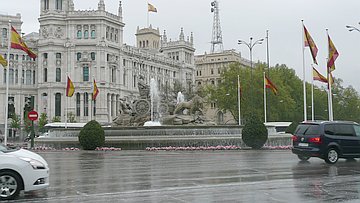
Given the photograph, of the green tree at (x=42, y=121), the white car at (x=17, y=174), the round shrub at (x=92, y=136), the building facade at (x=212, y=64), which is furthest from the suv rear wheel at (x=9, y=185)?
the building facade at (x=212, y=64)

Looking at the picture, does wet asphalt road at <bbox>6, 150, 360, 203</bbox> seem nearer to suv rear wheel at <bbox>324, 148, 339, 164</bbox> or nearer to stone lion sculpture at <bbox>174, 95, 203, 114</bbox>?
suv rear wheel at <bbox>324, 148, 339, 164</bbox>

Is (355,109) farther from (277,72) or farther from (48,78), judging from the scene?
(48,78)

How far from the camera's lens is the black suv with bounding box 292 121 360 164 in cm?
1961

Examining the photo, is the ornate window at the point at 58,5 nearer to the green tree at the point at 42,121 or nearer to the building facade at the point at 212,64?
the green tree at the point at 42,121

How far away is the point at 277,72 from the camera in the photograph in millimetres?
80625

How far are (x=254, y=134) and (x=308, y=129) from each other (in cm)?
1073

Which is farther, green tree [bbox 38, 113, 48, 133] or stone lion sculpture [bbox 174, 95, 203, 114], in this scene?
green tree [bbox 38, 113, 48, 133]

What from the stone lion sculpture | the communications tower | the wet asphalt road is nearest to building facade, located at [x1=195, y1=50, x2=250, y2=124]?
the communications tower

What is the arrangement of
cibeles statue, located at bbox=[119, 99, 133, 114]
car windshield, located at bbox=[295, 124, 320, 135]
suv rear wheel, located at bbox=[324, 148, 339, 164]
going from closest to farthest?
suv rear wheel, located at bbox=[324, 148, 339, 164] < car windshield, located at bbox=[295, 124, 320, 135] < cibeles statue, located at bbox=[119, 99, 133, 114]

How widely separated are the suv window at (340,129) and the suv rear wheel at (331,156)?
0.75 meters

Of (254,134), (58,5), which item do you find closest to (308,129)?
(254,134)

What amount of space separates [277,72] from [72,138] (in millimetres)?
51688

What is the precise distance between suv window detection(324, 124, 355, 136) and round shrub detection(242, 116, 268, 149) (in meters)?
10.8

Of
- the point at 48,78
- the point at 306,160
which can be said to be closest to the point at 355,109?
the point at 48,78
